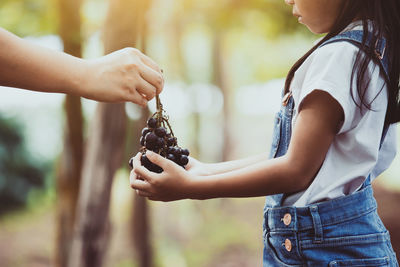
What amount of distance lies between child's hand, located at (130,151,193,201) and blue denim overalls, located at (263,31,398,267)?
1.14 ft

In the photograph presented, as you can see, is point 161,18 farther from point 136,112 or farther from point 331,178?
point 331,178

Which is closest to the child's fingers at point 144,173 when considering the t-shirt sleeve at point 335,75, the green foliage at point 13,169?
the t-shirt sleeve at point 335,75

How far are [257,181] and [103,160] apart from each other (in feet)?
6.44

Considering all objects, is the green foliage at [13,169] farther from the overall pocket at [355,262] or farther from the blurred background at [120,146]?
the overall pocket at [355,262]

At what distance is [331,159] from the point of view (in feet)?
4.84

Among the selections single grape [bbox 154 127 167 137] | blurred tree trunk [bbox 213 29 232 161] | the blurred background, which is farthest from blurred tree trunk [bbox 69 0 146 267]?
blurred tree trunk [bbox 213 29 232 161]

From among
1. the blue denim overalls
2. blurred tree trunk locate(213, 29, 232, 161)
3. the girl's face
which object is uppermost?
blurred tree trunk locate(213, 29, 232, 161)

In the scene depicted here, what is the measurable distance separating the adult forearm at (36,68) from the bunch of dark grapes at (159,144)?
0.96ft

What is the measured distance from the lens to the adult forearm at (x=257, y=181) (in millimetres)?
1435

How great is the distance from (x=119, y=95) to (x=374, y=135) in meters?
0.90

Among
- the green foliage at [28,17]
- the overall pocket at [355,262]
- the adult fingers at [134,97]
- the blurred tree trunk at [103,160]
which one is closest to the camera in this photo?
the overall pocket at [355,262]

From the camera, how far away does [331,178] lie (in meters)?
1.47

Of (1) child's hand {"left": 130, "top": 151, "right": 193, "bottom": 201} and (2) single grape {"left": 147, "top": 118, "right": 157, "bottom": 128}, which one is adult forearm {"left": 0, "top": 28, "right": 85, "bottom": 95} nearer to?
(2) single grape {"left": 147, "top": 118, "right": 157, "bottom": 128}

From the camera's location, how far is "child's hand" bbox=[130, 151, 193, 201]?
1501 mm
